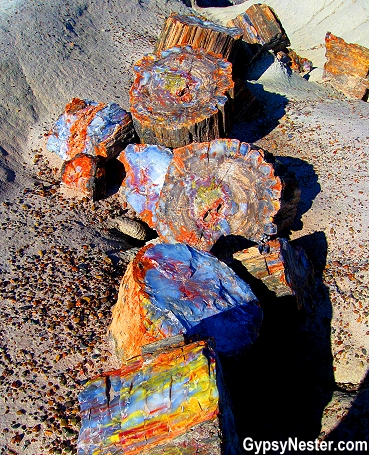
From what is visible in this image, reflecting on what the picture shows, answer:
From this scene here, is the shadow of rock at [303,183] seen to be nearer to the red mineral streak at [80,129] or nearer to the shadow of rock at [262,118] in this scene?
the shadow of rock at [262,118]

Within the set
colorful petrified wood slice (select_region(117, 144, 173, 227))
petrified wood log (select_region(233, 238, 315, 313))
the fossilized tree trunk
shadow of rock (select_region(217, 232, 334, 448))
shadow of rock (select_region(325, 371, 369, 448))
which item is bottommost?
shadow of rock (select_region(325, 371, 369, 448))

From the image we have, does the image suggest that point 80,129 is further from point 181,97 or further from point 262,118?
point 262,118

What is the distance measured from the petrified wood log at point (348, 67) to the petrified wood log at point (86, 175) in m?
3.54

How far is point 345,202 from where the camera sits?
4.29 meters

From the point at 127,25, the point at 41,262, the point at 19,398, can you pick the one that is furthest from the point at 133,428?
the point at 127,25

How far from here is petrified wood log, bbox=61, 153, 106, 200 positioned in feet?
13.7

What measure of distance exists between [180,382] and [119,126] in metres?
2.90

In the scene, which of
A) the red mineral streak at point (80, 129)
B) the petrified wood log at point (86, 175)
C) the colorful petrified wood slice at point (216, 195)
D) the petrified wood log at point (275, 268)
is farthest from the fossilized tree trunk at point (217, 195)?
the red mineral streak at point (80, 129)

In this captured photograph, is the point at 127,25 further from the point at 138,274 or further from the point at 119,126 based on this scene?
the point at 138,274

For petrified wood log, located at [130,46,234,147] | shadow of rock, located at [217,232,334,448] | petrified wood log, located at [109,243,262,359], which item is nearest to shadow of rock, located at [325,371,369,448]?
shadow of rock, located at [217,232,334,448]

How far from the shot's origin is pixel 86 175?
417cm

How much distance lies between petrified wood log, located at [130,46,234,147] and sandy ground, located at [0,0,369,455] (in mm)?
779

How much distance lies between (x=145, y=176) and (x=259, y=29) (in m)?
3.21

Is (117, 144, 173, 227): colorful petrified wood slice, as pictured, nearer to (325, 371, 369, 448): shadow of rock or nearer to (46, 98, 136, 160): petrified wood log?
(46, 98, 136, 160): petrified wood log
